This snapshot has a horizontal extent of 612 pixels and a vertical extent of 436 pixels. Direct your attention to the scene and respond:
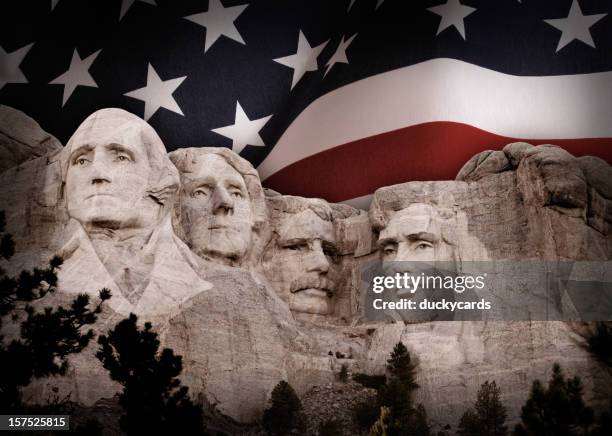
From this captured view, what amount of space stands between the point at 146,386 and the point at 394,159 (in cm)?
787

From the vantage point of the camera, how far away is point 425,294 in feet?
55.4

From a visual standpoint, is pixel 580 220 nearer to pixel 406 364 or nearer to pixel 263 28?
pixel 406 364

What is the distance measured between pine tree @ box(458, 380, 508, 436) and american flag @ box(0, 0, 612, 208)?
4526mm

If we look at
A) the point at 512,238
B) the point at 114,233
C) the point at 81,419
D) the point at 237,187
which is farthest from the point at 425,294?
the point at 81,419

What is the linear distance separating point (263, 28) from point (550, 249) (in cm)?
592

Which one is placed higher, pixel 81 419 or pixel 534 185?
pixel 534 185

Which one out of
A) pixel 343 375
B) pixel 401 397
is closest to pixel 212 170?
pixel 343 375

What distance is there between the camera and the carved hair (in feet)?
52.8

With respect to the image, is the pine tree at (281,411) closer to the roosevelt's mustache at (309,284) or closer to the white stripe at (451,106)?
the roosevelt's mustache at (309,284)

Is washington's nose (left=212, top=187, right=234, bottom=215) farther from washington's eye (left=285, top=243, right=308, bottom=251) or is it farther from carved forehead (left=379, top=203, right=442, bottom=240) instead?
carved forehead (left=379, top=203, right=442, bottom=240)

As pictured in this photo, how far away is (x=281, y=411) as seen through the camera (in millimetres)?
14500

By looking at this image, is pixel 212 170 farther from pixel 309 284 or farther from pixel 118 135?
pixel 309 284

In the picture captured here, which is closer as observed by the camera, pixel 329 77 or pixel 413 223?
pixel 413 223

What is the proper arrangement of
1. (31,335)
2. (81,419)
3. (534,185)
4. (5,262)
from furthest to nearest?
(534,185)
(5,262)
(81,419)
(31,335)
